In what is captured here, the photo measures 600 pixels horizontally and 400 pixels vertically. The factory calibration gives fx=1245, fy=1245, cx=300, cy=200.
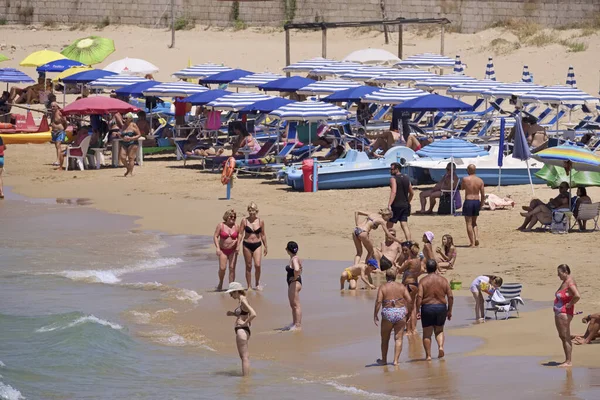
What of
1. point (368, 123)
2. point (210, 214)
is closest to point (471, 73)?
point (368, 123)

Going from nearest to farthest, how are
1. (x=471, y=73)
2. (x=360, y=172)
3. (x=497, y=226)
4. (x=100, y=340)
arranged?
(x=100, y=340), (x=497, y=226), (x=360, y=172), (x=471, y=73)

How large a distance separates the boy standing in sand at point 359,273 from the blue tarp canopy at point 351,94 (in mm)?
11920

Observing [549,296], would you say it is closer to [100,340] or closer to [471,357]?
[471,357]

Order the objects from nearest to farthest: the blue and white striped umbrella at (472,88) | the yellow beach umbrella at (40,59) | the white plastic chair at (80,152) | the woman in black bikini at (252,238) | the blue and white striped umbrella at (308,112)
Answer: the woman in black bikini at (252,238) → the blue and white striped umbrella at (308,112) → the white plastic chair at (80,152) → the blue and white striped umbrella at (472,88) → the yellow beach umbrella at (40,59)

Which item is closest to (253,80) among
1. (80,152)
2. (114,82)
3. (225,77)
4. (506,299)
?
(225,77)

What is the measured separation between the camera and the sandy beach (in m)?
12.2

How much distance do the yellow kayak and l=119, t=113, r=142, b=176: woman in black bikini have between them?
5.79 metres

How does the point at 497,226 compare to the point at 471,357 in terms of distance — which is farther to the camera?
the point at 497,226

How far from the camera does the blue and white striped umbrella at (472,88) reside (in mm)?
26625

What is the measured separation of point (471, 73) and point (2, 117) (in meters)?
13.6

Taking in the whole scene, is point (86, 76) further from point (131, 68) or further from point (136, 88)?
point (131, 68)

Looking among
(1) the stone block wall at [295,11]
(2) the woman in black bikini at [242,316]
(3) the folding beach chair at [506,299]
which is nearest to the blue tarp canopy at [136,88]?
(1) the stone block wall at [295,11]

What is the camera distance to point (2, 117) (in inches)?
1244

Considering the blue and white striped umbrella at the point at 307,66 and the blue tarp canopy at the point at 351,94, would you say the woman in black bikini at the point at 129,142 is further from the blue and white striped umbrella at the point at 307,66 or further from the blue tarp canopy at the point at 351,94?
the blue and white striped umbrella at the point at 307,66
